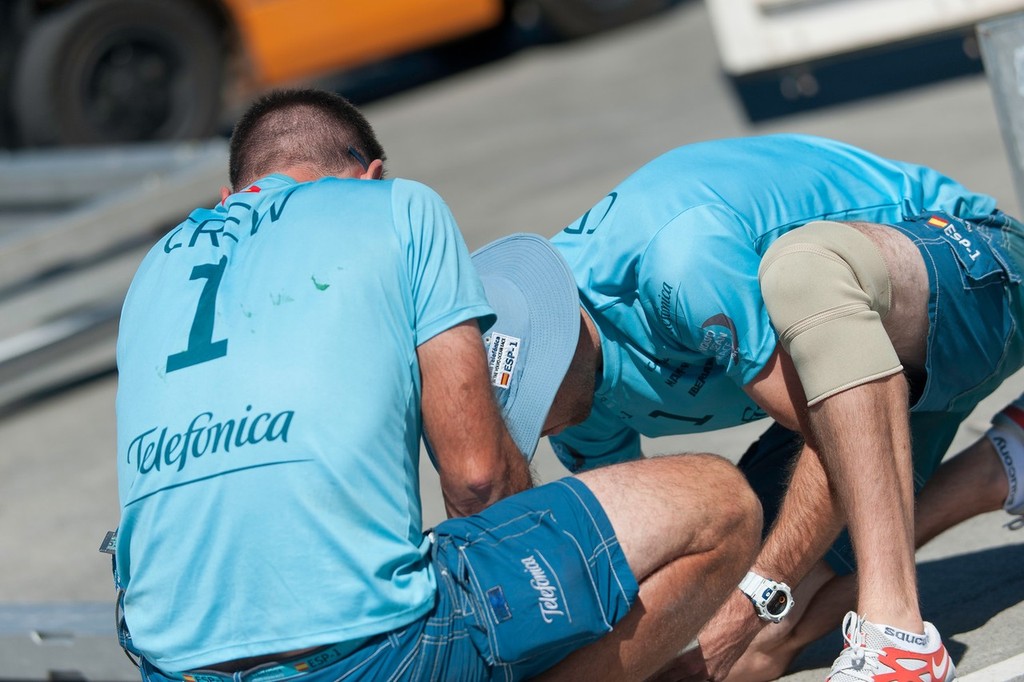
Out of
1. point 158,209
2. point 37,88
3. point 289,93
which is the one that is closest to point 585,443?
point 289,93

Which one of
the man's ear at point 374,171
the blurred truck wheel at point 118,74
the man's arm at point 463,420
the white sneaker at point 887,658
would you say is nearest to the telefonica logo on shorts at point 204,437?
the man's arm at point 463,420

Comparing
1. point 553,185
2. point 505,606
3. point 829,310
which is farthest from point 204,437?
point 553,185

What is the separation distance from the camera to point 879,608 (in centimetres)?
208

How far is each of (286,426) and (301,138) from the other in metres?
0.67

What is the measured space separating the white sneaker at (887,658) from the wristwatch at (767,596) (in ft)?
0.98

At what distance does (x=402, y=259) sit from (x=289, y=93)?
625mm

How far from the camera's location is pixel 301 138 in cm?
234

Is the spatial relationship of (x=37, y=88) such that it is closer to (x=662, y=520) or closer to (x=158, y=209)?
(x=158, y=209)

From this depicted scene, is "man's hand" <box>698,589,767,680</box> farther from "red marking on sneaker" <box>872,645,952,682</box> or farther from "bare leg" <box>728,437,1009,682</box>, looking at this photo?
"red marking on sneaker" <box>872,645,952,682</box>

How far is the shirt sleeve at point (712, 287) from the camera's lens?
2.26 m

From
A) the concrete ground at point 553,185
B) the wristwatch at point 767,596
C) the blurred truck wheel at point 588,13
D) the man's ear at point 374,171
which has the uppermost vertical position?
the man's ear at point 374,171

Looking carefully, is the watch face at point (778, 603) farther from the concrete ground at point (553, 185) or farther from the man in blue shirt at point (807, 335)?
the concrete ground at point (553, 185)

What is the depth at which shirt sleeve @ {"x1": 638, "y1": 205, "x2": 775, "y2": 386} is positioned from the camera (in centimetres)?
226

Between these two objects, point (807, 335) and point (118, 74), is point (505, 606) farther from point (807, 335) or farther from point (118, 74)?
point (118, 74)
